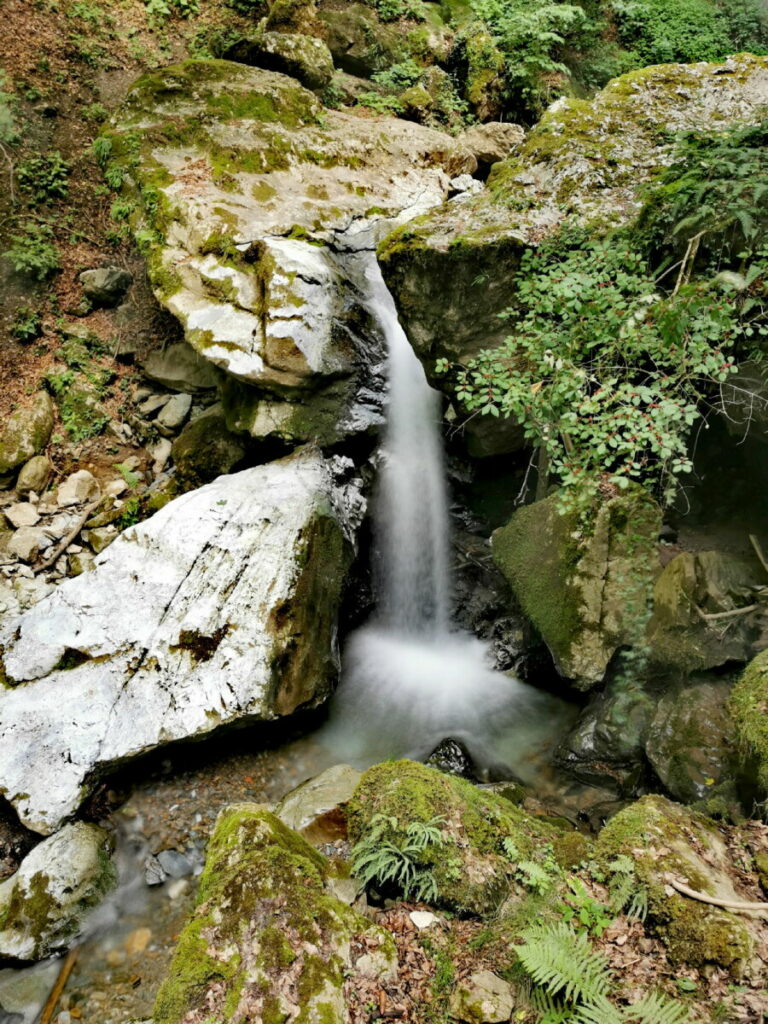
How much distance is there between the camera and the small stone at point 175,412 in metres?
7.64

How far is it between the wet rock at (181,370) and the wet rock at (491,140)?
6.34m

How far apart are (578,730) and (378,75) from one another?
12.3 m

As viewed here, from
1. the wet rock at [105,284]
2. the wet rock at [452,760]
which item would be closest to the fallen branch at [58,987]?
the wet rock at [452,760]

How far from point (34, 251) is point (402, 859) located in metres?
9.32

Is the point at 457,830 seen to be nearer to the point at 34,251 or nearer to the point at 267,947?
the point at 267,947

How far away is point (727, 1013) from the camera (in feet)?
7.28

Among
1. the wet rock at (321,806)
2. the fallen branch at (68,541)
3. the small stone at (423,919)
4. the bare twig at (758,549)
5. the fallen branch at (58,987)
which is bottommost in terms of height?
the fallen branch at (58,987)

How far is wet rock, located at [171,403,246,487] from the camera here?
7047mm

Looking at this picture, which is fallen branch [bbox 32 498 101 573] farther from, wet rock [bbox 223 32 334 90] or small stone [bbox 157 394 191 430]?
wet rock [bbox 223 32 334 90]

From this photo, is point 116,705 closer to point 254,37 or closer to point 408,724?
point 408,724

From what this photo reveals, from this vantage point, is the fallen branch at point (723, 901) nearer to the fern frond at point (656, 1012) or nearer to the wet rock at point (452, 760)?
the fern frond at point (656, 1012)

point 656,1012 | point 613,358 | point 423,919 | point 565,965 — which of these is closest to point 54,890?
point 423,919

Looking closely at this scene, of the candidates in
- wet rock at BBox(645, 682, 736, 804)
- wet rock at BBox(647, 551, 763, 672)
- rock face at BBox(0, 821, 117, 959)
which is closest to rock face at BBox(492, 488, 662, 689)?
wet rock at BBox(647, 551, 763, 672)

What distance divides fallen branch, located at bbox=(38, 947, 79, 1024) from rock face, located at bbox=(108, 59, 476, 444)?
490 cm
